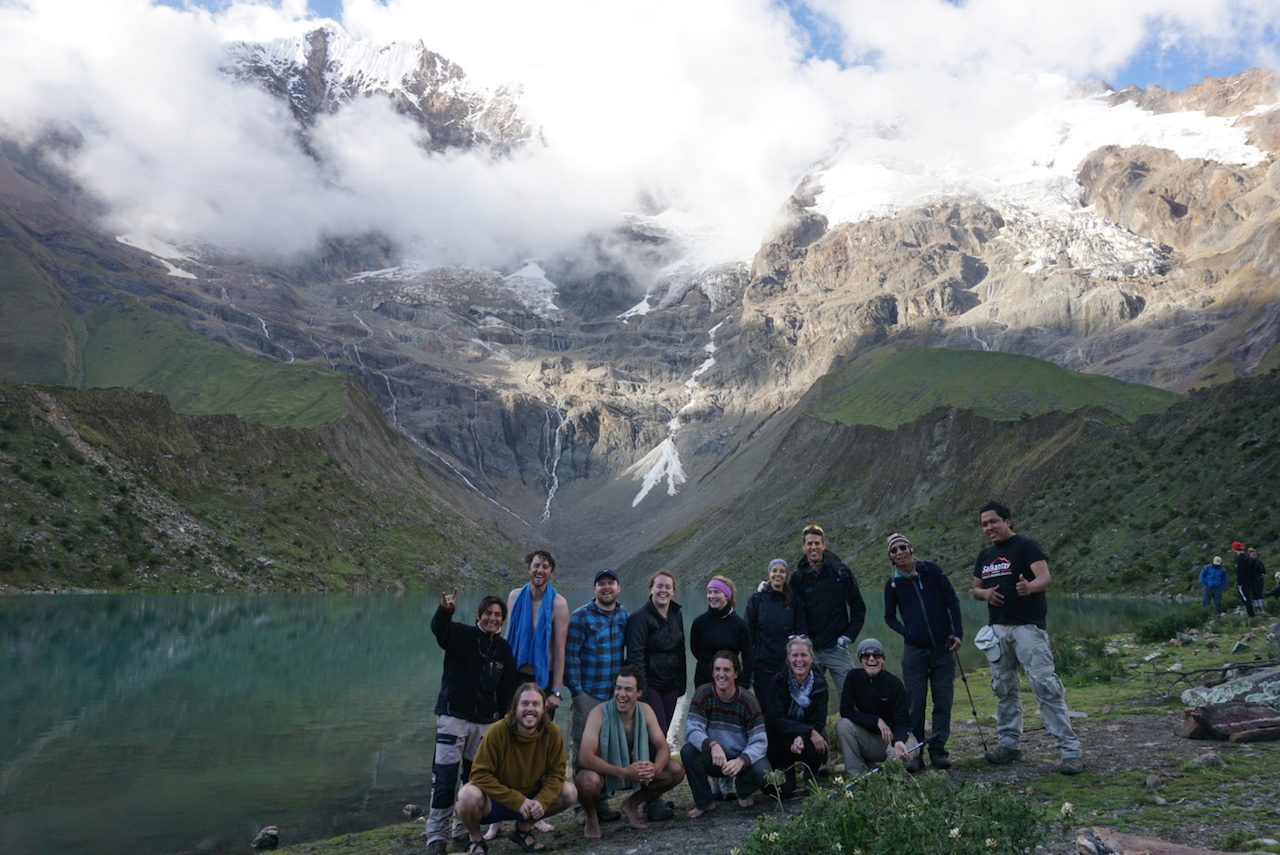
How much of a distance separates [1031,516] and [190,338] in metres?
155

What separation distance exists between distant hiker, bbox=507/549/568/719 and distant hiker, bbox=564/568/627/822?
0.61 feet

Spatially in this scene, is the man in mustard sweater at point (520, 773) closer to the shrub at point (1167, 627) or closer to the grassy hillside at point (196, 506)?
the shrub at point (1167, 627)

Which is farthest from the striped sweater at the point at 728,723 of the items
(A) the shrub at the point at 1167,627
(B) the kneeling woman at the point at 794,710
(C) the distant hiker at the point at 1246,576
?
(C) the distant hiker at the point at 1246,576

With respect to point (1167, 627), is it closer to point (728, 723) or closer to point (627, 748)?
point (728, 723)

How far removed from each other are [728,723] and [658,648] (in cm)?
128

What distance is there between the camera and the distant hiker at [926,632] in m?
10.5

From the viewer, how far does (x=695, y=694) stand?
9.73 m

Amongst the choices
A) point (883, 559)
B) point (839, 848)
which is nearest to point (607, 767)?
point (839, 848)

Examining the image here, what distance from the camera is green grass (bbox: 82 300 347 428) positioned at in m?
122

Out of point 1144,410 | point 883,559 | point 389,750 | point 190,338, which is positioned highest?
point 190,338

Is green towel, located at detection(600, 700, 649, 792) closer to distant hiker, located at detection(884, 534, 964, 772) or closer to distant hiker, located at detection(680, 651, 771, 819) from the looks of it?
distant hiker, located at detection(680, 651, 771, 819)

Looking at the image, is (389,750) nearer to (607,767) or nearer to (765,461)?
(607,767)

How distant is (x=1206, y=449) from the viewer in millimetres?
49125

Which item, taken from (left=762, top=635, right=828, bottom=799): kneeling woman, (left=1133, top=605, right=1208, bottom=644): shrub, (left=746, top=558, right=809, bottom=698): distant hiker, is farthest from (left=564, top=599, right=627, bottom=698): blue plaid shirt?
(left=1133, top=605, right=1208, bottom=644): shrub
